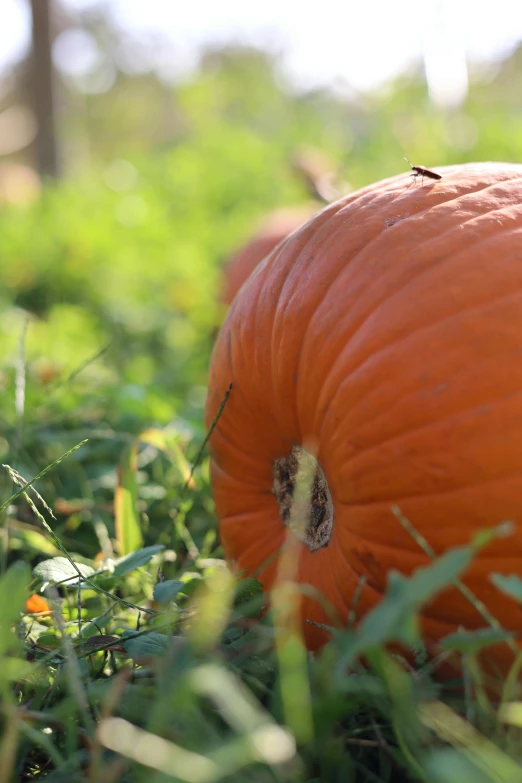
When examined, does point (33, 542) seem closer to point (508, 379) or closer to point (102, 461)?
point (102, 461)

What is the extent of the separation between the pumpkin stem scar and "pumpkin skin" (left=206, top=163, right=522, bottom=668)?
2cm

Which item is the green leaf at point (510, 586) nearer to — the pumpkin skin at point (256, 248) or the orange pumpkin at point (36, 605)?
the orange pumpkin at point (36, 605)

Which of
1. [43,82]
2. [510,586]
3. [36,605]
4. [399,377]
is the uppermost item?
[43,82]

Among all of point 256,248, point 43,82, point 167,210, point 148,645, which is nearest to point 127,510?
point 148,645

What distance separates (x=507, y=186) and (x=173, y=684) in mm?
960

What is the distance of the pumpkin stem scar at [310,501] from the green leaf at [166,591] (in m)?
0.23

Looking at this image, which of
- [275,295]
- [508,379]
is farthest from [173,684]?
[275,295]

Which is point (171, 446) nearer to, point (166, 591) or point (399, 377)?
point (166, 591)

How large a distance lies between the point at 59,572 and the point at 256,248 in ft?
7.49

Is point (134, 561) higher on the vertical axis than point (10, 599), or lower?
lower

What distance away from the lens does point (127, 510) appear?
1579 mm

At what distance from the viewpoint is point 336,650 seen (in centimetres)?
86

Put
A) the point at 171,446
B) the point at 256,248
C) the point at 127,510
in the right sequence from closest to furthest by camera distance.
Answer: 1. the point at 127,510
2. the point at 171,446
3. the point at 256,248

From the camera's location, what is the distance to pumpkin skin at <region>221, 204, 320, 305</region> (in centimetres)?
318
